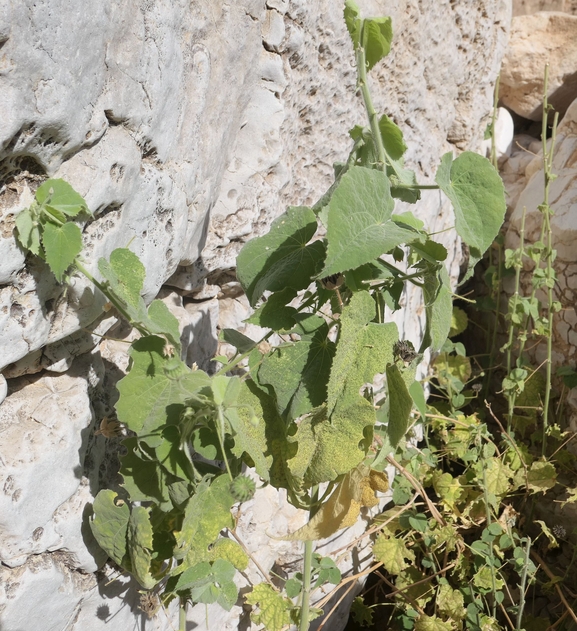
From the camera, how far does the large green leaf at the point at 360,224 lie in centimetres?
74

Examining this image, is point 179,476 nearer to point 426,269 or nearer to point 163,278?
point 163,278

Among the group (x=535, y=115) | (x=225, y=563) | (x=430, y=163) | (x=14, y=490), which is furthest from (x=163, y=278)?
(x=535, y=115)

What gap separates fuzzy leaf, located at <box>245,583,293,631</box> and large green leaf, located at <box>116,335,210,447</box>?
2.14 ft

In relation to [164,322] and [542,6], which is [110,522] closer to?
[164,322]

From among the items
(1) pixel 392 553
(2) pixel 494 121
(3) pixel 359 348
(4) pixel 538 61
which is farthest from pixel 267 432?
(4) pixel 538 61

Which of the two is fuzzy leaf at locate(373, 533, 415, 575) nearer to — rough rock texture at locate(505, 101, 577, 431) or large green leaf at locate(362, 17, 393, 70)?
rough rock texture at locate(505, 101, 577, 431)

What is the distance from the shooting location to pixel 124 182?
0.96 meters

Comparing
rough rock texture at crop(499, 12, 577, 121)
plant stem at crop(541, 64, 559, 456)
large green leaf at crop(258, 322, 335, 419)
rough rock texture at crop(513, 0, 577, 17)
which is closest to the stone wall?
large green leaf at crop(258, 322, 335, 419)

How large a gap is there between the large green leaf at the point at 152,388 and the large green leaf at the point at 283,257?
0.50 feet

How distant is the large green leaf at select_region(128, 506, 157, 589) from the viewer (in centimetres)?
100

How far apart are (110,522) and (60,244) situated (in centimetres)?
50

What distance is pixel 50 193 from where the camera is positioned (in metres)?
0.84

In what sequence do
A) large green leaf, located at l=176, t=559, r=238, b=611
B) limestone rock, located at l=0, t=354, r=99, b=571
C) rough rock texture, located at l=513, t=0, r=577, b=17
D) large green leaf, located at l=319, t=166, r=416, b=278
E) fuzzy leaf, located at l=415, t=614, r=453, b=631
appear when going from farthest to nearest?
rough rock texture, located at l=513, t=0, r=577, b=17
fuzzy leaf, located at l=415, t=614, r=453, b=631
large green leaf, located at l=176, t=559, r=238, b=611
limestone rock, located at l=0, t=354, r=99, b=571
large green leaf, located at l=319, t=166, r=416, b=278

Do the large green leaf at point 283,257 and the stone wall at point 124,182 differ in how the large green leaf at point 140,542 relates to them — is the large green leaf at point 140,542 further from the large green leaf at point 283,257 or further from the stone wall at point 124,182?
the large green leaf at point 283,257
